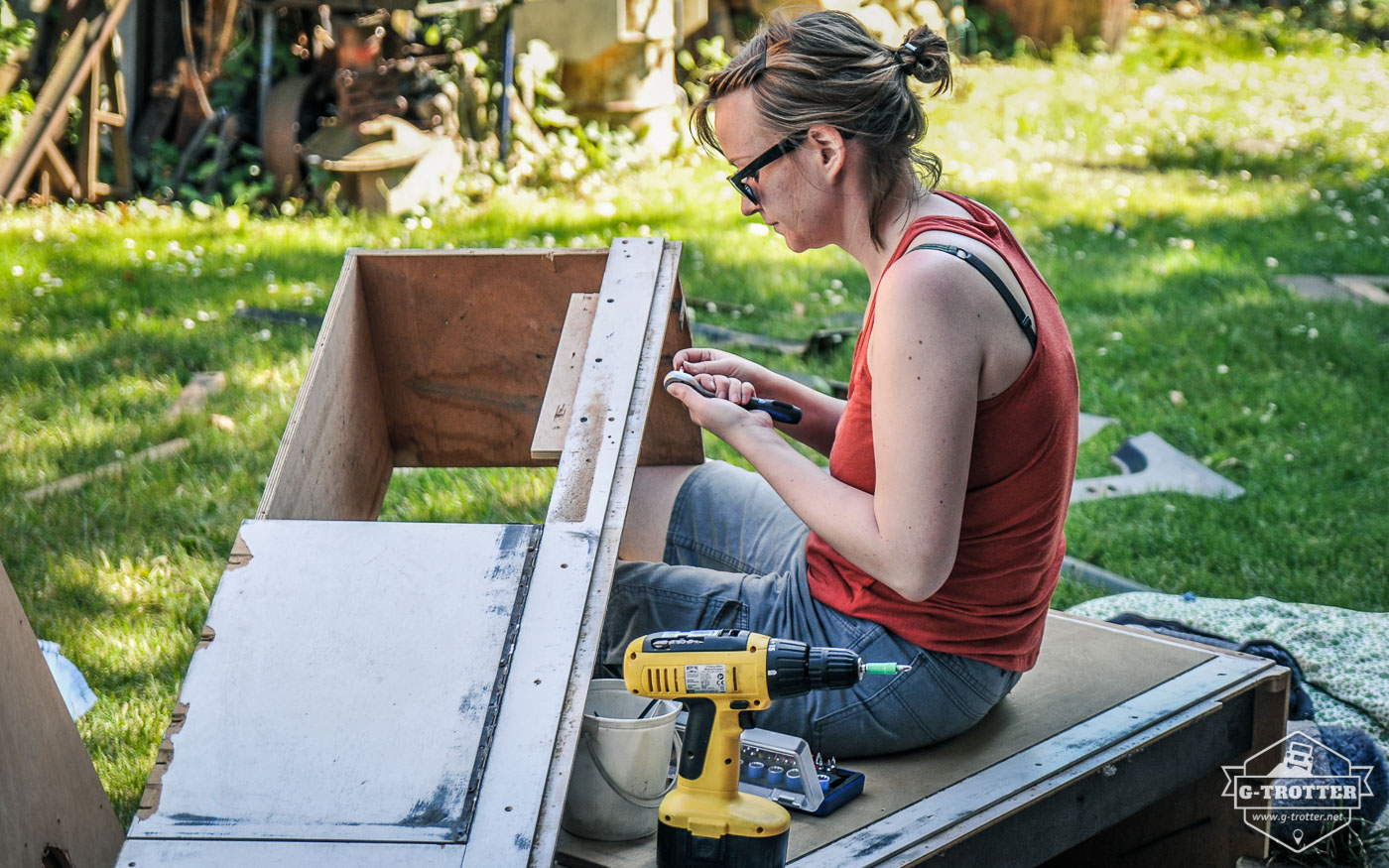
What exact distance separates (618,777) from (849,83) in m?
1.02

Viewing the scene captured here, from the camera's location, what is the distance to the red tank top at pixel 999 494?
5.89 feet

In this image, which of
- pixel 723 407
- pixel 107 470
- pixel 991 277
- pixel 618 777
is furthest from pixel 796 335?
pixel 618 777

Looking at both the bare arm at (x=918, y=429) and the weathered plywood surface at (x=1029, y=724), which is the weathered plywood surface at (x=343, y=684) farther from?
the bare arm at (x=918, y=429)

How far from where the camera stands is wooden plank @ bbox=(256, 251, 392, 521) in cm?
205

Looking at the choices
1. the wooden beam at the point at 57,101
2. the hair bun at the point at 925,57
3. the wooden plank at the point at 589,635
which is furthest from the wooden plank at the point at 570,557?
the wooden beam at the point at 57,101

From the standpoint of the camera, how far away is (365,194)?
19.8 feet

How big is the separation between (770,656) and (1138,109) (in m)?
8.22

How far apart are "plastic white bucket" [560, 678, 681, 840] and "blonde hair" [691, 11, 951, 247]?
0.81 meters

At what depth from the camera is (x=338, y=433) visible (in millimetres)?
2355

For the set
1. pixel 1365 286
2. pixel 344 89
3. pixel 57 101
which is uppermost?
pixel 344 89

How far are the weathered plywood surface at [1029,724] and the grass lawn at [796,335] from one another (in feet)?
3.06

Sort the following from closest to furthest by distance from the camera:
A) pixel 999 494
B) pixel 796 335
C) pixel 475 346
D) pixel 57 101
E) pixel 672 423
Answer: pixel 999 494 < pixel 672 423 < pixel 475 346 < pixel 796 335 < pixel 57 101

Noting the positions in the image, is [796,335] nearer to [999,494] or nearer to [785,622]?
[785,622]

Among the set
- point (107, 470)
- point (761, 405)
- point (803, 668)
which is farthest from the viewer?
point (107, 470)
